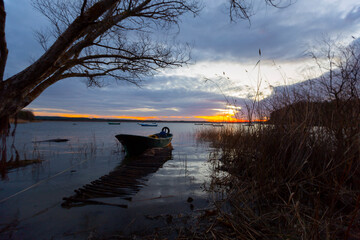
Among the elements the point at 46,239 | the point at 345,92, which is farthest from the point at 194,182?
the point at 345,92

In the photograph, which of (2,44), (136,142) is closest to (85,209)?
(2,44)

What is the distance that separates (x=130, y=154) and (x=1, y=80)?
762 centimetres

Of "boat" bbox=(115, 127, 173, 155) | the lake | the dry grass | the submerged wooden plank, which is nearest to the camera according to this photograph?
the dry grass

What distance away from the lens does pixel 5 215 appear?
3.63 metres

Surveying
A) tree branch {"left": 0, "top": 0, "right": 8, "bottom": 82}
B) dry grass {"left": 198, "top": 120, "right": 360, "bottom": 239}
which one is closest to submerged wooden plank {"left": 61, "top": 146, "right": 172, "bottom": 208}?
dry grass {"left": 198, "top": 120, "right": 360, "bottom": 239}

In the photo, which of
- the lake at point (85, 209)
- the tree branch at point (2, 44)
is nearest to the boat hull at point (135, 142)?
the lake at point (85, 209)

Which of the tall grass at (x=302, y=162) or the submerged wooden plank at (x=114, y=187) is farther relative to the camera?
the submerged wooden plank at (x=114, y=187)

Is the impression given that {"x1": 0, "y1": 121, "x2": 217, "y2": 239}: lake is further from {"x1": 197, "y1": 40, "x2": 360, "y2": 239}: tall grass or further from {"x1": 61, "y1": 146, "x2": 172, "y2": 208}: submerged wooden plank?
{"x1": 197, "y1": 40, "x2": 360, "y2": 239}: tall grass

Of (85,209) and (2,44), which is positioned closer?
(2,44)

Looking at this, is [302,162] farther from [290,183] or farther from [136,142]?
[136,142]

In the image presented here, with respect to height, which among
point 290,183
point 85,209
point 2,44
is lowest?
point 85,209

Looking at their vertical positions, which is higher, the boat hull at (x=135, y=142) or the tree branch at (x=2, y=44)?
the tree branch at (x=2, y=44)

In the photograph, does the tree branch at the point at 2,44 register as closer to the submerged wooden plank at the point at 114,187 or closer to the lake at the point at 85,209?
the lake at the point at 85,209

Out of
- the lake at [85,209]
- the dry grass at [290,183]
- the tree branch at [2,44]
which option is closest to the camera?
the dry grass at [290,183]
